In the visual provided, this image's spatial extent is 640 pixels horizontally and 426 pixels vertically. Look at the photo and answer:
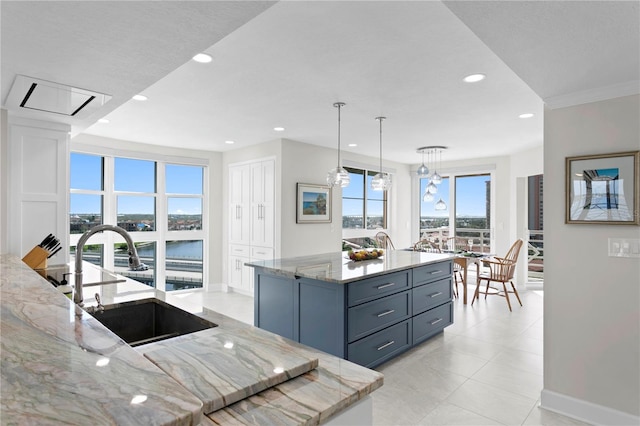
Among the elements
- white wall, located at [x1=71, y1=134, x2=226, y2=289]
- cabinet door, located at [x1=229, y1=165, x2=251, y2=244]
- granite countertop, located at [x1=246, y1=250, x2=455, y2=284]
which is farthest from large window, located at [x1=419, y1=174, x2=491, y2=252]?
white wall, located at [x1=71, y1=134, x2=226, y2=289]

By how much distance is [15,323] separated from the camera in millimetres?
1049

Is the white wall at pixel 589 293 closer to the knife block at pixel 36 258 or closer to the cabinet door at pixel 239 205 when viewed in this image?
the knife block at pixel 36 258

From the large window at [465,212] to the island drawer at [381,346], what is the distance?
427 cm

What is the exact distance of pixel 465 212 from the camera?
24.1 feet

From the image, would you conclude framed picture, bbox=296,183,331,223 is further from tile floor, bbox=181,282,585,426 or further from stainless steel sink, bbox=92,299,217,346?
stainless steel sink, bbox=92,299,217,346

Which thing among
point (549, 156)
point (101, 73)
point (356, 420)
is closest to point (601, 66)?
point (549, 156)

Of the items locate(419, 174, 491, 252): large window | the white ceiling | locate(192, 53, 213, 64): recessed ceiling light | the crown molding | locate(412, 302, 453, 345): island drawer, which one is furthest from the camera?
locate(419, 174, 491, 252): large window

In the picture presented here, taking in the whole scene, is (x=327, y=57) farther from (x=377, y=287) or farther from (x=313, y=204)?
(x=313, y=204)

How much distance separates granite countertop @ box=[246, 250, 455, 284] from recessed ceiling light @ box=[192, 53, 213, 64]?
172 centimetres

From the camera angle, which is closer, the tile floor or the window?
the tile floor

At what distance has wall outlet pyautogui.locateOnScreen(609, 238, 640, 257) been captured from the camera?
7.29 feet

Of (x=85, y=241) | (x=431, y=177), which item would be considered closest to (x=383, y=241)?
(x=431, y=177)

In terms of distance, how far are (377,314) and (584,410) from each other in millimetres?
1502

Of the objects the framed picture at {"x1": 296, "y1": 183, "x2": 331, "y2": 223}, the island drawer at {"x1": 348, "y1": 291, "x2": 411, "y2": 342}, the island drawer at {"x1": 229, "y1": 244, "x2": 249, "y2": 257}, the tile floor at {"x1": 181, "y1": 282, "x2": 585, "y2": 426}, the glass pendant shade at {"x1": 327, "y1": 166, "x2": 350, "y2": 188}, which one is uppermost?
the glass pendant shade at {"x1": 327, "y1": 166, "x2": 350, "y2": 188}
